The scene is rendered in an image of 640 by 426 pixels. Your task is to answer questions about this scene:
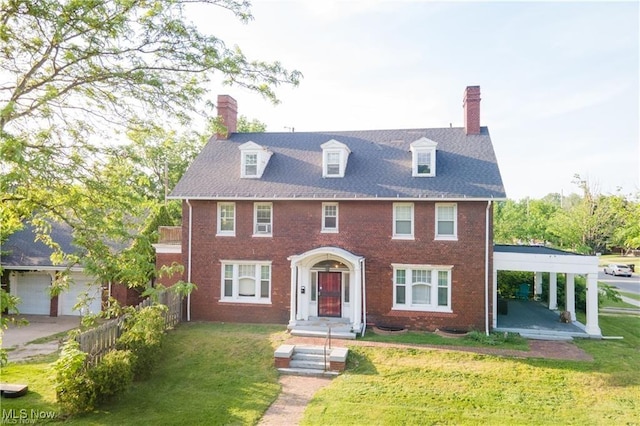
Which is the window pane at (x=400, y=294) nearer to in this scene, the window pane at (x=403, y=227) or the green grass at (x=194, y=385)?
the window pane at (x=403, y=227)

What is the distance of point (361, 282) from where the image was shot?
18547mm

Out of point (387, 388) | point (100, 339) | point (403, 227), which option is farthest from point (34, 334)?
point (403, 227)

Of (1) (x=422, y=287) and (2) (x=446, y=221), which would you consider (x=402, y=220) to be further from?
(1) (x=422, y=287)

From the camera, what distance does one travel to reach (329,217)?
19.2 meters

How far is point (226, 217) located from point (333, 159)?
220 inches

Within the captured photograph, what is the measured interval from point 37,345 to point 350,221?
13.4 metres

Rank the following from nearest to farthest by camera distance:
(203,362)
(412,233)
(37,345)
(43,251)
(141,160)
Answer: (141,160) < (203,362) < (37,345) < (412,233) < (43,251)

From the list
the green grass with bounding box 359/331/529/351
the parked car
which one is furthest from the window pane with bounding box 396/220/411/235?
the parked car

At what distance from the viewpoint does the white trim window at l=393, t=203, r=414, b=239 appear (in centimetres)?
1862

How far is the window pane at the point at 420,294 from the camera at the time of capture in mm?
18422

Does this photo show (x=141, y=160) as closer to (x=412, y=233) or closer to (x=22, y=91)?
(x=22, y=91)

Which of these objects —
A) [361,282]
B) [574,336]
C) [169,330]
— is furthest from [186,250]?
[574,336]

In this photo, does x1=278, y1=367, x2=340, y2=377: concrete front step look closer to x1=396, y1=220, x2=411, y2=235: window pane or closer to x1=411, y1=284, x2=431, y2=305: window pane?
x1=411, y1=284, x2=431, y2=305: window pane

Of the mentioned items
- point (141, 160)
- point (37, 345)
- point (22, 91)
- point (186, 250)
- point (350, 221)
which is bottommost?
point (37, 345)
